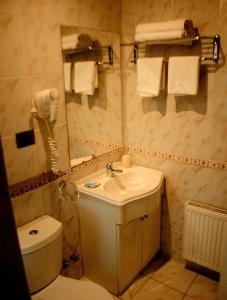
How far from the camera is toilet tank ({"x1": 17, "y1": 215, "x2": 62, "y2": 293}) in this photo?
1.43 metres

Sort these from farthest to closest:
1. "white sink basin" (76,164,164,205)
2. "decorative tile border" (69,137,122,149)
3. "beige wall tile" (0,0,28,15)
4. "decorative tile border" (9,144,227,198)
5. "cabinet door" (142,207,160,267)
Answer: "cabinet door" (142,207,160,267), "decorative tile border" (69,137,122,149), "white sink basin" (76,164,164,205), "decorative tile border" (9,144,227,198), "beige wall tile" (0,0,28,15)

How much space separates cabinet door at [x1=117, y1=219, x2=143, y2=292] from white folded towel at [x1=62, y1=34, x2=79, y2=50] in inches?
49.0

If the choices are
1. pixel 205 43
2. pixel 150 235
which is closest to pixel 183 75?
pixel 205 43

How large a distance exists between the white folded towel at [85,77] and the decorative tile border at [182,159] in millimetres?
647

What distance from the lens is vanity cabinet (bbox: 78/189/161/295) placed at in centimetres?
183

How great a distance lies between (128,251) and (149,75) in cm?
130

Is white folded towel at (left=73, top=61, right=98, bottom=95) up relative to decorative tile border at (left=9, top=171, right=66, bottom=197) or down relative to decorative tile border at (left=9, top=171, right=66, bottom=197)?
up

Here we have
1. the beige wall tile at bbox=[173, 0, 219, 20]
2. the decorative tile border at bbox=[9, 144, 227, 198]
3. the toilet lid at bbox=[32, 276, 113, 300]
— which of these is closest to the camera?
the toilet lid at bbox=[32, 276, 113, 300]

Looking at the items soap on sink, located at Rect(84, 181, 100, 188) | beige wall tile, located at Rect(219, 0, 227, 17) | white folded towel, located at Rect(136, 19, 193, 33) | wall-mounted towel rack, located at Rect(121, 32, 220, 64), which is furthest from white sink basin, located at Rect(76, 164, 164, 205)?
beige wall tile, located at Rect(219, 0, 227, 17)

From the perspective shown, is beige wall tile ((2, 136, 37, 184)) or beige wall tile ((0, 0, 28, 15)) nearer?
beige wall tile ((0, 0, 28, 15))

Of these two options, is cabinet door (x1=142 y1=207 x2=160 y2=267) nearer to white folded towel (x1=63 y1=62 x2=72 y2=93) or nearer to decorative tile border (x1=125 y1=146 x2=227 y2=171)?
decorative tile border (x1=125 y1=146 x2=227 y2=171)

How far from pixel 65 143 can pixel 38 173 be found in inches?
11.1

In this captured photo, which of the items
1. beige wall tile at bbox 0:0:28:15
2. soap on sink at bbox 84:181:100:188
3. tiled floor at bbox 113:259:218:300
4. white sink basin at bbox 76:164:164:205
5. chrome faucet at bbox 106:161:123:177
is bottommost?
tiled floor at bbox 113:259:218:300

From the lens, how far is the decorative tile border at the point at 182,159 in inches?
75.1
